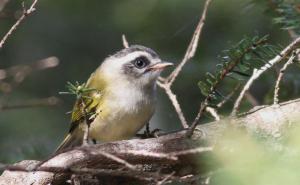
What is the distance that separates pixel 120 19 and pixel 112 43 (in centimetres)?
77

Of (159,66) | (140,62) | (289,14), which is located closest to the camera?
(289,14)

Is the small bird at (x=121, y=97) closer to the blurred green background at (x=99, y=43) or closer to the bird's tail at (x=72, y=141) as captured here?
the bird's tail at (x=72, y=141)

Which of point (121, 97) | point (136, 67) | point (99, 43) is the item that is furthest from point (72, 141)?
point (99, 43)

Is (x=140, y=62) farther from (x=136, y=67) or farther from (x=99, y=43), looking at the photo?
(x=99, y=43)

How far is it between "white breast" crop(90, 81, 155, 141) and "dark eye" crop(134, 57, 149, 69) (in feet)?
0.90

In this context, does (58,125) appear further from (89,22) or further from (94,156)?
(94,156)

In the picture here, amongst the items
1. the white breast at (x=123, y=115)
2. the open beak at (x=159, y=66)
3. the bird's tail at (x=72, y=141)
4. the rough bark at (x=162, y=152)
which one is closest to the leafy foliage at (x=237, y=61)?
the rough bark at (x=162, y=152)

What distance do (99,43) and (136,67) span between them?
76.3 inches

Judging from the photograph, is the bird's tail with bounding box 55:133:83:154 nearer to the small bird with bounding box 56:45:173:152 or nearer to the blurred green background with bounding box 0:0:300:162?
the small bird with bounding box 56:45:173:152

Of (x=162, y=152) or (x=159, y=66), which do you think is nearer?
(x=162, y=152)

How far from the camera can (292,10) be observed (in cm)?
275

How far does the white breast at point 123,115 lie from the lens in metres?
3.42

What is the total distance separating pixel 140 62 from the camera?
3809 mm

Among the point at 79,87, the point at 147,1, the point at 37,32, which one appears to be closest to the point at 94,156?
the point at 79,87
